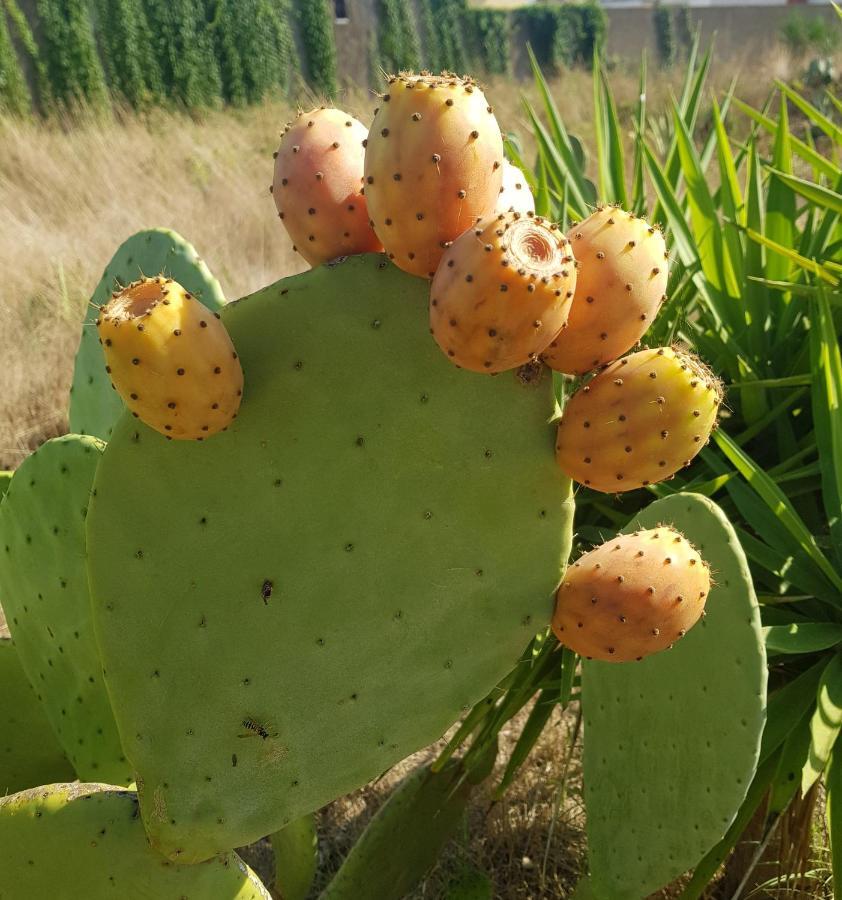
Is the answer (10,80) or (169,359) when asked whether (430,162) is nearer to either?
(169,359)

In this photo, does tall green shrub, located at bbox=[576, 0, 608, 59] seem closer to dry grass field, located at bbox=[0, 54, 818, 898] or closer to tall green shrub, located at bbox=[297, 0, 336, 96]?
tall green shrub, located at bbox=[297, 0, 336, 96]

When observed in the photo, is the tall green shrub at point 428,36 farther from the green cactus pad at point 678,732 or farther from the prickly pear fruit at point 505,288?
the prickly pear fruit at point 505,288

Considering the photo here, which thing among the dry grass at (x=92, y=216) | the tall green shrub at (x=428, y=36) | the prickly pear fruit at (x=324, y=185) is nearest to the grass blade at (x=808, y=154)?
the dry grass at (x=92, y=216)

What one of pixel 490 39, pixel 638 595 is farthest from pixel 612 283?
pixel 490 39

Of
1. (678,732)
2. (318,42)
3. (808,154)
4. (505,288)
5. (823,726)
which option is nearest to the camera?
(505,288)

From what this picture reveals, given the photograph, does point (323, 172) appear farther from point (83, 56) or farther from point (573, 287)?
point (83, 56)
